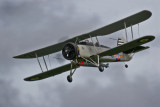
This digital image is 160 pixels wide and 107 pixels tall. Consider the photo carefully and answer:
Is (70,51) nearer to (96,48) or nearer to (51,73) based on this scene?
(96,48)

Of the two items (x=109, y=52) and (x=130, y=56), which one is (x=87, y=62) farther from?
(x=130, y=56)

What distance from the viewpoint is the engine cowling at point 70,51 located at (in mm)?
21609

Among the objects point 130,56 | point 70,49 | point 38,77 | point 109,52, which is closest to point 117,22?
point 109,52

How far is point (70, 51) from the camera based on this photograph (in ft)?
71.3

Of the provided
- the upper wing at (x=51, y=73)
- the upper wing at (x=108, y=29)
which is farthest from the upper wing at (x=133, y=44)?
the upper wing at (x=51, y=73)

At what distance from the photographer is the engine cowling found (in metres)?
21.6

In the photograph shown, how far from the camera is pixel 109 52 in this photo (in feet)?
72.2

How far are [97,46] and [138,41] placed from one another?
3339mm

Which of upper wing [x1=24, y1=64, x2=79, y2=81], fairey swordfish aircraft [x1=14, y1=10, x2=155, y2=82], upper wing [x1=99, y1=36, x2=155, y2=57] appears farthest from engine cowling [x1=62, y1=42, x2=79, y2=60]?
upper wing [x1=24, y1=64, x2=79, y2=81]

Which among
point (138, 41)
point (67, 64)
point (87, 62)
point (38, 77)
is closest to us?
point (138, 41)

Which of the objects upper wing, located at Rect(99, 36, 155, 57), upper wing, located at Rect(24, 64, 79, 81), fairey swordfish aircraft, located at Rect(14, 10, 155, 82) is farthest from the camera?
upper wing, located at Rect(24, 64, 79, 81)


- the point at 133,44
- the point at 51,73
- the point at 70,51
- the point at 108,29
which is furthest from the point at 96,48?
the point at 51,73

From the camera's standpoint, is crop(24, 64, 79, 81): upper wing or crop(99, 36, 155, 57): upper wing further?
crop(24, 64, 79, 81): upper wing

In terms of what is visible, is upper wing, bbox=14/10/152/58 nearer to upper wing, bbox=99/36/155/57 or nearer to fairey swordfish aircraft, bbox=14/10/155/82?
fairey swordfish aircraft, bbox=14/10/155/82
